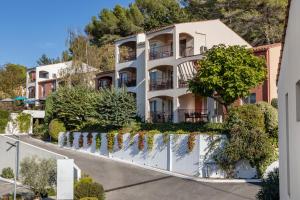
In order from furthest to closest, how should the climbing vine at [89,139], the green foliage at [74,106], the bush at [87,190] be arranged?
the green foliage at [74,106] → the climbing vine at [89,139] → the bush at [87,190]

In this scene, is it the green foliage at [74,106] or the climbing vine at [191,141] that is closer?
the climbing vine at [191,141]

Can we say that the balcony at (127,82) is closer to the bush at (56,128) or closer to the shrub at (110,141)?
the bush at (56,128)

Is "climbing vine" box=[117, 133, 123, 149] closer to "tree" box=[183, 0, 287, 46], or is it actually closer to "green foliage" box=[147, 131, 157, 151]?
"green foliage" box=[147, 131, 157, 151]

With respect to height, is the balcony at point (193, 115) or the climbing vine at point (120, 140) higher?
the balcony at point (193, 115)

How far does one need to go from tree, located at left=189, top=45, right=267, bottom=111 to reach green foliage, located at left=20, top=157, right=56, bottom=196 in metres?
12.2

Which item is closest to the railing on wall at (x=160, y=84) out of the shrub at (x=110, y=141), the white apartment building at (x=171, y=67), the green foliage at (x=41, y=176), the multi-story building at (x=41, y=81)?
the white apartment building at (x=171, y=67)

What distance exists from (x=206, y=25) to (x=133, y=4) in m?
26.0

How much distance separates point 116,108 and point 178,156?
7836 mm

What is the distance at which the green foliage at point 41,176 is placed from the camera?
20.8m

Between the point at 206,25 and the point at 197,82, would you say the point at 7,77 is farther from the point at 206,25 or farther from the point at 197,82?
the point at 197,82

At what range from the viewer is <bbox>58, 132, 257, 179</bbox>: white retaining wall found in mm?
24875

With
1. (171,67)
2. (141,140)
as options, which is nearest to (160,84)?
(171,67)

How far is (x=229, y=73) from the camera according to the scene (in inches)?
1099

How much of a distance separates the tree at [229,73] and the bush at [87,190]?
40.9ft
